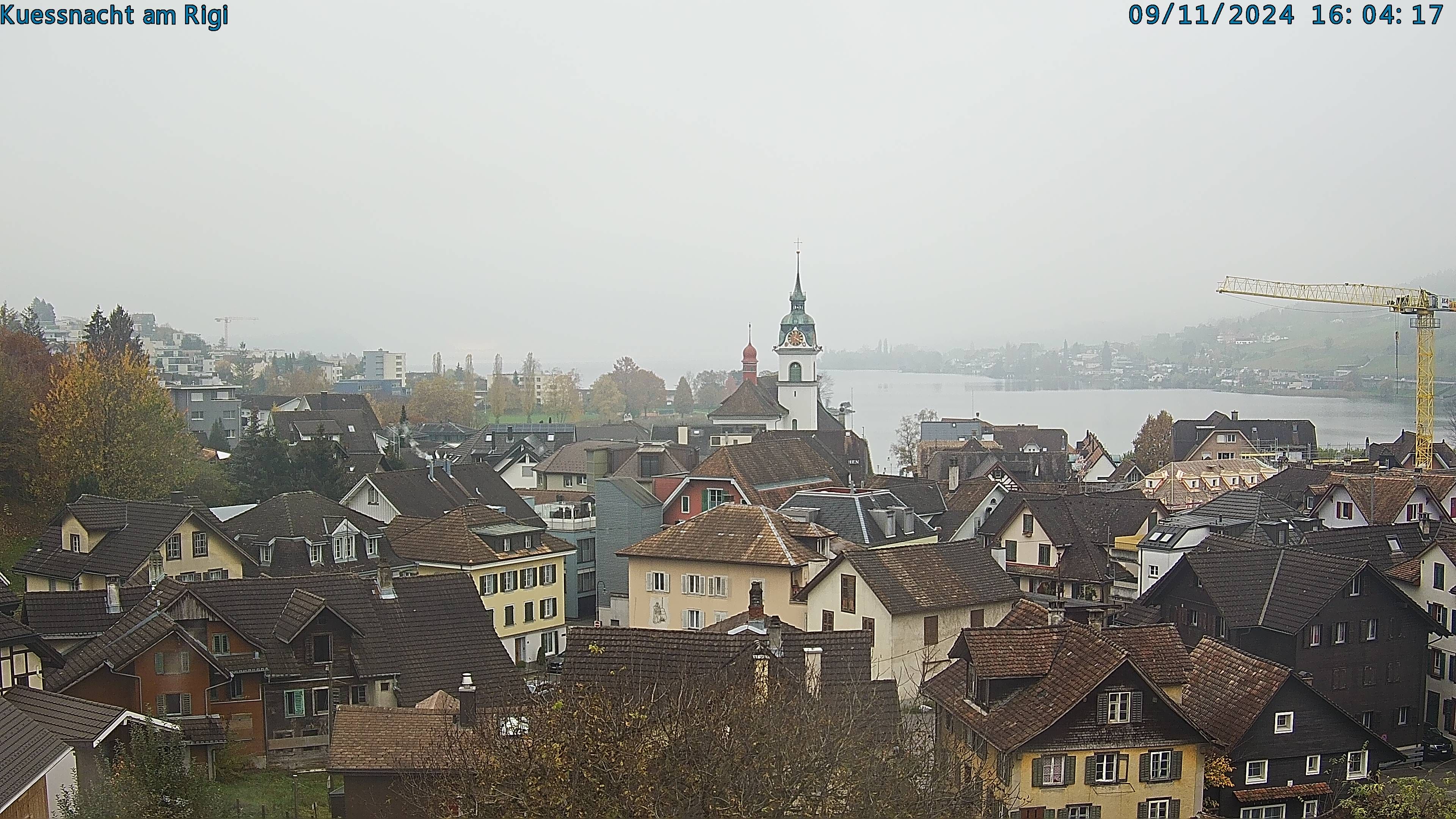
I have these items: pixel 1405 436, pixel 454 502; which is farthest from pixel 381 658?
pixel 1405 436

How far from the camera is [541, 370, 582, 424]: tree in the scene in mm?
146875

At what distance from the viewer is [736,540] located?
3359cm

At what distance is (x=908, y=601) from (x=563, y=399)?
133707mm

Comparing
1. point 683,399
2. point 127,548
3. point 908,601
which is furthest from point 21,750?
point 683,399

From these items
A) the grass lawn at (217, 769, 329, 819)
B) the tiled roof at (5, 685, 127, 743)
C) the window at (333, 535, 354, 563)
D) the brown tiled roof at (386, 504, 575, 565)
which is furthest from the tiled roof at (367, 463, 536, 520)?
the tiled roof at (5, 685, 127, 743)

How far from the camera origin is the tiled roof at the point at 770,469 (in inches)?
1769

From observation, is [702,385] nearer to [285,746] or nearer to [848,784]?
[285,746]

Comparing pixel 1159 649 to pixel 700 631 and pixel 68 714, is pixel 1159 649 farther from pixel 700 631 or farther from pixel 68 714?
pixel 68 714

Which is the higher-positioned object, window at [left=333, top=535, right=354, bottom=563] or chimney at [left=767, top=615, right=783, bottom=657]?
chimney at [left=767, top=615, right=783, bottom=657]

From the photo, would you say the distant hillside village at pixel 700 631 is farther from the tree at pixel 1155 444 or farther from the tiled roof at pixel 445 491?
the tree at pixel 1155 444

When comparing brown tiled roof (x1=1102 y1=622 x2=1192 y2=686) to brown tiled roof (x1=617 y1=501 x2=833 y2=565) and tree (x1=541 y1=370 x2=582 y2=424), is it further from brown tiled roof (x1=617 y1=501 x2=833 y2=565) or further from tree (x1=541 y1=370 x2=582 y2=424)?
tree (x1=541 y1=370 x2=582 y2=424)

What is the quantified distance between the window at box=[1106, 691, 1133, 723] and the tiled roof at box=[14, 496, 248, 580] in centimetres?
2317

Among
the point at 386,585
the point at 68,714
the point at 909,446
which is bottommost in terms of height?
the point at 909,446

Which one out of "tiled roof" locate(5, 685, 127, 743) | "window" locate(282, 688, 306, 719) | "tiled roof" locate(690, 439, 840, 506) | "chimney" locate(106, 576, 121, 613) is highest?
"tiled roof" locate(690, 439, 840, 506)
